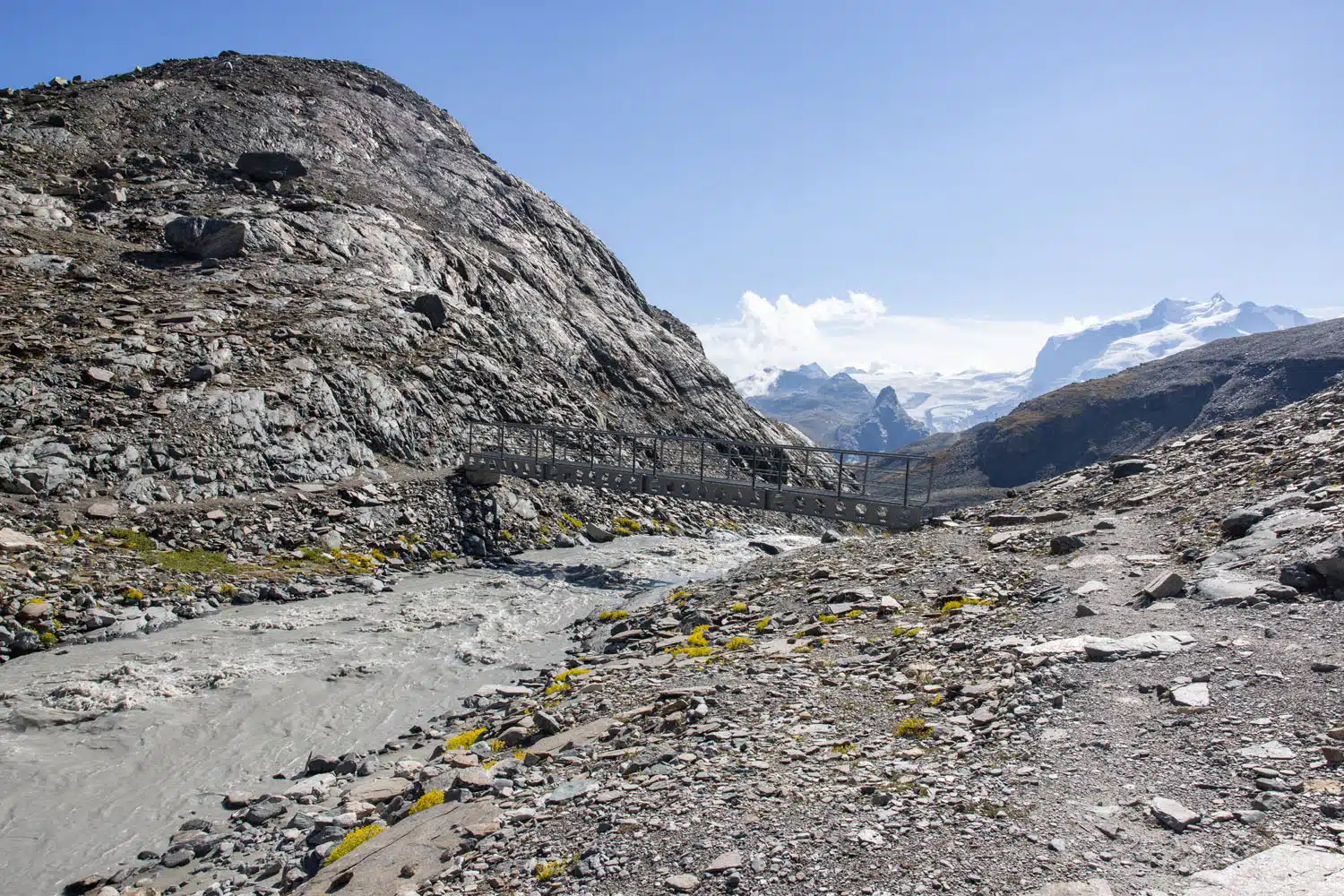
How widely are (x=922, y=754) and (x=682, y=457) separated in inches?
959

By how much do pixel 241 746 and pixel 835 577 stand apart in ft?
45.1

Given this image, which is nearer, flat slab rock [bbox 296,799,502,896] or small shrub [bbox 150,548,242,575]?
flat slab rock [bbox 296,799,502,896]

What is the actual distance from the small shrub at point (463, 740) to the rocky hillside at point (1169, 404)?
14548cm

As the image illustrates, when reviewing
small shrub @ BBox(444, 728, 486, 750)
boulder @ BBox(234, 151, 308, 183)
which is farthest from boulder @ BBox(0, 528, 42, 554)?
boulder @ BBox(234, 151, 308, 183)

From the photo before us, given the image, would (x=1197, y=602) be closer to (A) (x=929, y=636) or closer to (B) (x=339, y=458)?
(A) (x=929, y=636)

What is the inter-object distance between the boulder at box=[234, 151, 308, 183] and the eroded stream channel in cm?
4023

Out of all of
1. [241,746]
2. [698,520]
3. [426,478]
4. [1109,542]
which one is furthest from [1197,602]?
[698,520]

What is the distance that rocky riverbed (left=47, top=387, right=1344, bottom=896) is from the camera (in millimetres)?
6137

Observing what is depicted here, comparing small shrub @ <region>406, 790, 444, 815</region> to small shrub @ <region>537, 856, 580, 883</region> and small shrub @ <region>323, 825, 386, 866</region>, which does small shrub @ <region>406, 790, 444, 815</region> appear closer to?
small shrub @ <region>323, 825, 386, 866</region>

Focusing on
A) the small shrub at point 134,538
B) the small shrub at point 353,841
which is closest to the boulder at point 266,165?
the small shrub at point 134,538

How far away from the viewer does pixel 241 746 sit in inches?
582

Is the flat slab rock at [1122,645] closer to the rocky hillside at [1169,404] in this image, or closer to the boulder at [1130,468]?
the boulder at [1130,468]

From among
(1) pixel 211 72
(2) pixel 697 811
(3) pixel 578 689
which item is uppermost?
(1) pixel 211 72

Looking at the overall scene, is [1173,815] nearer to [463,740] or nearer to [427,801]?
[427,801]
